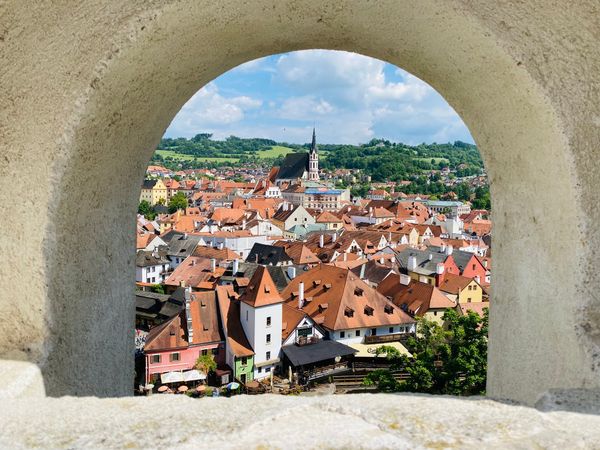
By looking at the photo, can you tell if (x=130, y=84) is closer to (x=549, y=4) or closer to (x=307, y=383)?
(x=549, y=4)

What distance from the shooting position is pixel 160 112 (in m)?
2.21

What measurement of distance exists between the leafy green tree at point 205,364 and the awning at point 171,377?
999 millimetres

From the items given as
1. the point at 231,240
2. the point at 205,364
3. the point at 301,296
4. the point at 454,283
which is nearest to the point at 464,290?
the point at 454,283

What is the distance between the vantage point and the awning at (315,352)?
2552cm

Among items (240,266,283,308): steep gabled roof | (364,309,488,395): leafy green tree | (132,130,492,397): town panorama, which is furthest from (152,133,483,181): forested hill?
(364,309,488,395): leafy green tree

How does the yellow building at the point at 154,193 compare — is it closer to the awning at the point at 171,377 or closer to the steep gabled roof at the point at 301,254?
the steep gabled roof at the point at 301,254

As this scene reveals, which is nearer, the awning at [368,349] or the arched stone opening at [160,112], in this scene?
the arched stone opening at [160,112]

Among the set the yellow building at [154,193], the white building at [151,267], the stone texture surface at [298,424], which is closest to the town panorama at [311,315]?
the white building at [151,267]

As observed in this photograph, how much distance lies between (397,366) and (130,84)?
1536cm

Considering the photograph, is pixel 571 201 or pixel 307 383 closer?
pixel 571 201

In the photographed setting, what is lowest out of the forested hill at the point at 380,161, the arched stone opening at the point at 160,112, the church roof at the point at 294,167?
the arched stone opening at the point at 160,112

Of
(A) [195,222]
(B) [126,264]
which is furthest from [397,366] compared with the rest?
(A) [195,222]

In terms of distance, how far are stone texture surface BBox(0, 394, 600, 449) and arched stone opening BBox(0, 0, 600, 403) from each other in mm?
319

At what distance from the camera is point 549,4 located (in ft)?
5.41
